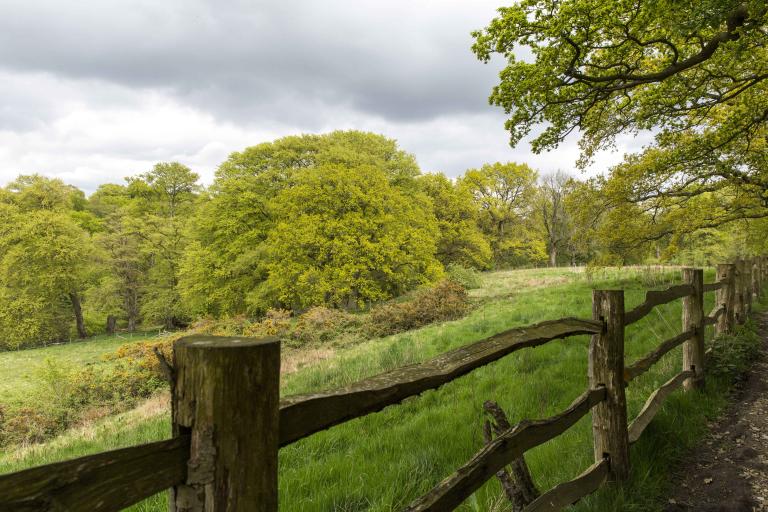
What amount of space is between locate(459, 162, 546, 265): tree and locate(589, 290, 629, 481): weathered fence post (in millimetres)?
42364

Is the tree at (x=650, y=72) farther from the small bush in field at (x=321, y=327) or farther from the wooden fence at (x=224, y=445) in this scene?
the small bush in field at (x=321, y=327)

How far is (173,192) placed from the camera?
45.9 m

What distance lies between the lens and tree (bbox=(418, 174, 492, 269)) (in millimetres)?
36094

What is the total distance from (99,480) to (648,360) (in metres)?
4.94

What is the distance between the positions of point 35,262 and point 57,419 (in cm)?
2911

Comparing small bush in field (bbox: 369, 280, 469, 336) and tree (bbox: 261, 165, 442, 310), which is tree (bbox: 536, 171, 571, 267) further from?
small bush in field (bbox: 369, 280, 469, 336)

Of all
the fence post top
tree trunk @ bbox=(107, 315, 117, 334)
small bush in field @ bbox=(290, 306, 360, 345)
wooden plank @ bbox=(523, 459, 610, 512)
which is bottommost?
tree trunk @ bbox=(107, 315, 117, 334)

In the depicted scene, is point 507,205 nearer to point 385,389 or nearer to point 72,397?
point 72,397

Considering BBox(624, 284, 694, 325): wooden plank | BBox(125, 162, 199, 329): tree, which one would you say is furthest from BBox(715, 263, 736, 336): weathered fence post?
BBox(125, 162, 199, 329): tree

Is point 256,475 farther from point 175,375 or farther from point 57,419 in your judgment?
point 57,419

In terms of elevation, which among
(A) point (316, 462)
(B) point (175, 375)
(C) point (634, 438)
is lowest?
(A) point (316, 462)

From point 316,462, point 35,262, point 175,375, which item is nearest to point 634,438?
point 316,462

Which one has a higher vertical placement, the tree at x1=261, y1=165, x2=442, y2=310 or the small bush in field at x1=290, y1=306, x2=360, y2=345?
the tree at x1=261, y1=165, x2=442, y2=310

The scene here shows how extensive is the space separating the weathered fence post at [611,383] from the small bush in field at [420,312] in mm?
15565
